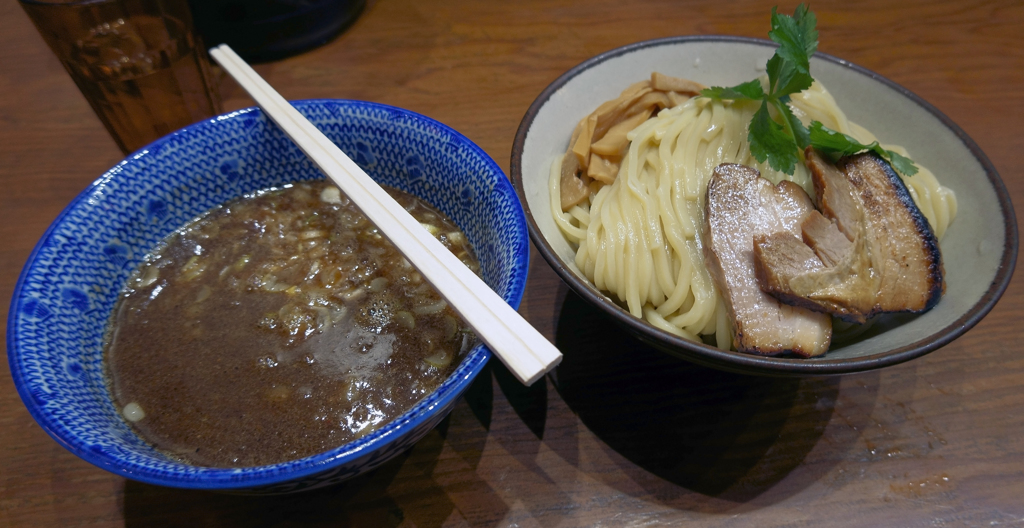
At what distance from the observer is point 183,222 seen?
4.35ft

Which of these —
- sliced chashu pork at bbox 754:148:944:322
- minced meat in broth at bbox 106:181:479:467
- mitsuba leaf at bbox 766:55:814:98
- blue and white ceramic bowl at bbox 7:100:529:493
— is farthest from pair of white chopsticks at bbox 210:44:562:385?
mitsuba leaf at bbox 766:55:814:98

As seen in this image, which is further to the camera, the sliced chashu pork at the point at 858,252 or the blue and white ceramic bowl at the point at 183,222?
the sliced chashu pork at the point at 858,252

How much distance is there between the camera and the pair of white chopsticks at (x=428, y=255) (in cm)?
82

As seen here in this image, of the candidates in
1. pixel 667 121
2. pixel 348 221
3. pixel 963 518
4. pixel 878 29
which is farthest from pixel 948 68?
pixel 348 221

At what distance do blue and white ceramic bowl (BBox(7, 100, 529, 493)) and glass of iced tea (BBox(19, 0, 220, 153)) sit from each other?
58 cm

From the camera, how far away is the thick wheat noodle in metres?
1.36

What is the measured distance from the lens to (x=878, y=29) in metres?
2.56

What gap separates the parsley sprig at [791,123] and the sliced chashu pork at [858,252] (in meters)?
0.05

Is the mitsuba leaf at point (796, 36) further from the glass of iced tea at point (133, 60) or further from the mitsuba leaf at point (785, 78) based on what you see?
the glass of iced tea at point (133, 60)

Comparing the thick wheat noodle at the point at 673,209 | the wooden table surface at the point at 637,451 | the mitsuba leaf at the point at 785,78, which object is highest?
the mitsuba leaf at the point at 785,78

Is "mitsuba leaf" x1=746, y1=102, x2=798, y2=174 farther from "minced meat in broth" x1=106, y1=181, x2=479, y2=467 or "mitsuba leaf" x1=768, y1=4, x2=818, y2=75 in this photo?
"minced meat in broth" x1=106, y1=181, x2=479, y2=467

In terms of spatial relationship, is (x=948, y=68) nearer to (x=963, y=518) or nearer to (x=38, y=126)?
(x=963, y=518)

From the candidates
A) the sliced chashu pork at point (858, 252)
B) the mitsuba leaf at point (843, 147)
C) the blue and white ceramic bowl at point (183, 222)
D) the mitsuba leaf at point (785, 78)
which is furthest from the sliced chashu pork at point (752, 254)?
the blue and white ceramic bowl at point (183, 222)

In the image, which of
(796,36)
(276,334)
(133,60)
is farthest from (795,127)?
(133,60)
